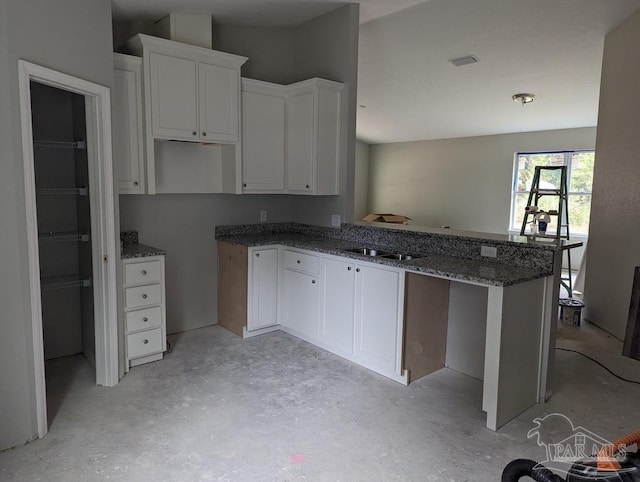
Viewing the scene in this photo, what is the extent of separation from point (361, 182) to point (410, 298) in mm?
7547

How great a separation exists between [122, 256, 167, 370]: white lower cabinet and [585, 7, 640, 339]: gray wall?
395 cm

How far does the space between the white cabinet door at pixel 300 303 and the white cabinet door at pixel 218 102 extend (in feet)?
4.22

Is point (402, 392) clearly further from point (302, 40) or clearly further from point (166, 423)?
point (302, 40)

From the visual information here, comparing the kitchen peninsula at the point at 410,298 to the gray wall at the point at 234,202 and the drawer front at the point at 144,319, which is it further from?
the drawer front at the point at 144,319

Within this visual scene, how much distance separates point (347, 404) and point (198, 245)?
6.85ft

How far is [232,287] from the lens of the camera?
13.4 ft

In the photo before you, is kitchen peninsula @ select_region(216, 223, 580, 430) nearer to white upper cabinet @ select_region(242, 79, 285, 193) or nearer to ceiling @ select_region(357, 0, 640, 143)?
white upper cabinet @ select_region(242, 79, 285, 193)

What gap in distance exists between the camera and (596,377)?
3.26m

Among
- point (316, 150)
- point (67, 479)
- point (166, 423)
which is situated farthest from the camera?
point (316, 150)

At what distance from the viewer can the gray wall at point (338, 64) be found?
4004 millimetres

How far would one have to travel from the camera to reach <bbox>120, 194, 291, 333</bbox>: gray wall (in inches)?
149

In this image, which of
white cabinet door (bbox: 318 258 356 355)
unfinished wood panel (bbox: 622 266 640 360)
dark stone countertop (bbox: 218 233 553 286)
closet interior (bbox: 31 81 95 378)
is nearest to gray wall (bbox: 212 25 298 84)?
closet interior (bbox: 31 81 95 378)

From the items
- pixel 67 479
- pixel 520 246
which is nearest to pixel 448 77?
pixel 520 246
